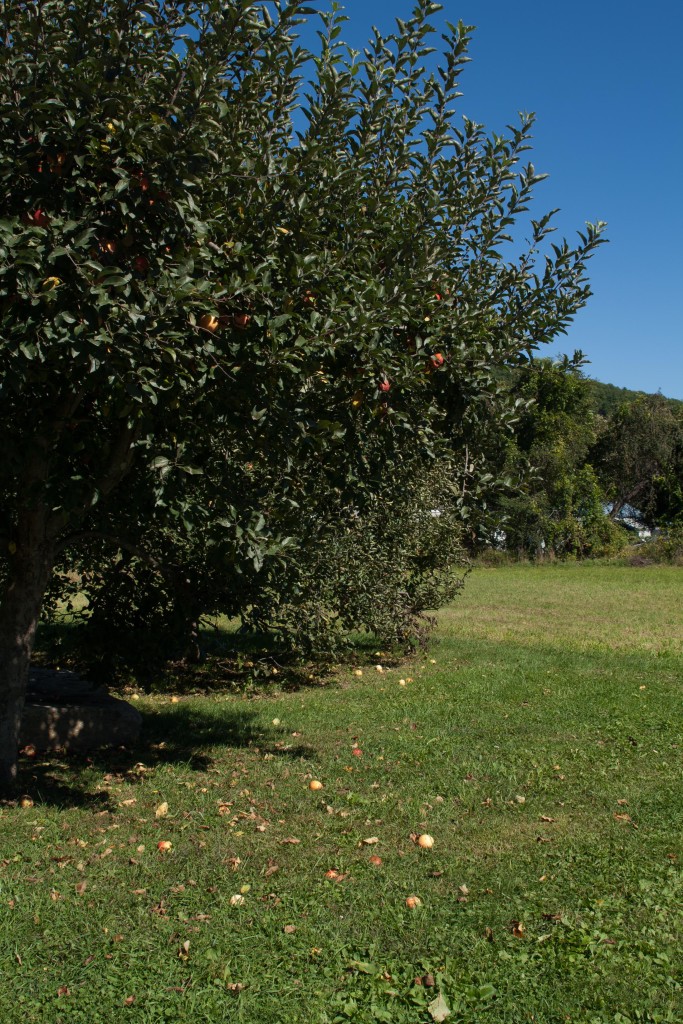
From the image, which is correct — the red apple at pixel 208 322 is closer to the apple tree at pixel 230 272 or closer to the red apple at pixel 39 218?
the apple tree at pixel 230 272

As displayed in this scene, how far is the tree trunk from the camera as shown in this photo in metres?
6.06

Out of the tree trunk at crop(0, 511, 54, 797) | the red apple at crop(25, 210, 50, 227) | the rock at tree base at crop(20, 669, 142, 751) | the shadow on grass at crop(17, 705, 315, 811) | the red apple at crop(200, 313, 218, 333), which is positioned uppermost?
the red apple at crop(25, 210, 50, 227)

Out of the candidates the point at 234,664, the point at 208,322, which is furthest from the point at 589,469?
the point at 208,322

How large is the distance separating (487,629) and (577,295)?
11301 millimetres

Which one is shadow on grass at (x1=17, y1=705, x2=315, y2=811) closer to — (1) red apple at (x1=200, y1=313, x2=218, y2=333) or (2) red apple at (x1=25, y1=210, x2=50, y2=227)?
(1) red apple at (x1=200, y1=313, x2=218, y2=333)

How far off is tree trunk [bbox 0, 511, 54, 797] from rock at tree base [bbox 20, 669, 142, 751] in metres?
1.31

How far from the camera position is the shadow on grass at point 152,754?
645 centimetres

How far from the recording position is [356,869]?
511 cm

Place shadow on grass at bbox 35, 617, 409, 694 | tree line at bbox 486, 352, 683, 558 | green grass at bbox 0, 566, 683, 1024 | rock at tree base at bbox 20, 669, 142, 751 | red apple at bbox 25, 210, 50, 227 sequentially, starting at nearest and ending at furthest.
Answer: green grass at bbox 0, 566, 683, 1024 → red apple at bbox 25, 210, 50, 227 → rock at tree base at bbox 20, 669, 142, 751 → shadow on grass at bbox 35, 617, 409, 694 → tree line at bbox 486, 352, 683, 558

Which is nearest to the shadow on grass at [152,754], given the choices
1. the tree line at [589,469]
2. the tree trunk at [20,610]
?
the tree trunk at [20,610]

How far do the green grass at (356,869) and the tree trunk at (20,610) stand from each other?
26.6 inches

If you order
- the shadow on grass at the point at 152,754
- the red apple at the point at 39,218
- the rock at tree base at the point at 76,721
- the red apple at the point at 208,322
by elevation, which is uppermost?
the red apple at the point at 39,218

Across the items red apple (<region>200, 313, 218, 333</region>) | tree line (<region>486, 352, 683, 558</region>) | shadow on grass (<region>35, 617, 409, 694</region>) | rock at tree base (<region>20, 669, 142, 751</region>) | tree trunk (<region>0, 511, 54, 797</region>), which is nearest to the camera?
red apple (<region>200, 313, 218, 333</region>)

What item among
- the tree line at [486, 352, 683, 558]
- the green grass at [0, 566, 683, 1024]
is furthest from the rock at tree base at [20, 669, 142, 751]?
the tree line at [486, 352, 683, 558]
